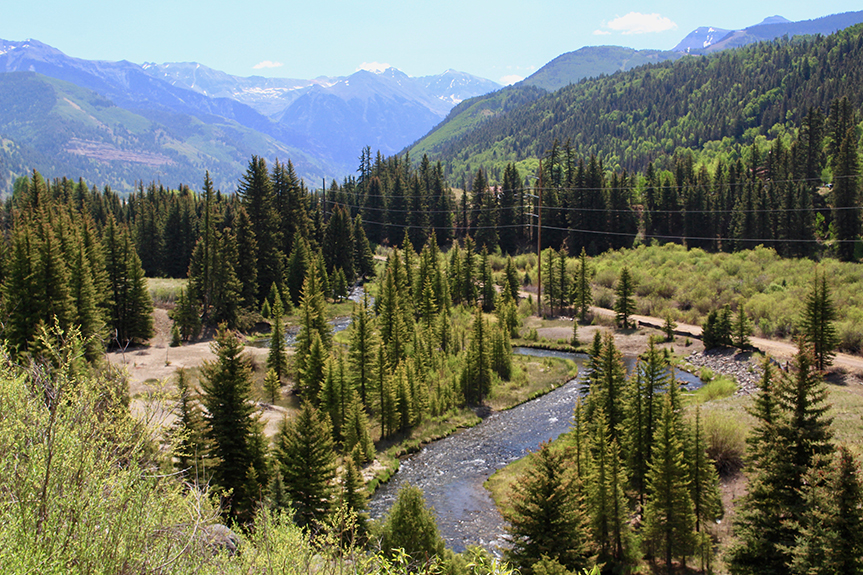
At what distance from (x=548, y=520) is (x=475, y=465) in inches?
Answer: 577

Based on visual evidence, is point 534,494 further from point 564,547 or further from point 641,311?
point 641,311

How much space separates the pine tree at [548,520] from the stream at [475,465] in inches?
238

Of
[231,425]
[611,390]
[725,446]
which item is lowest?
[725,446]

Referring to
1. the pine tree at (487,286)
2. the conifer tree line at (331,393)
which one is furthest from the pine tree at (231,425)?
the pine tree at (487,286)

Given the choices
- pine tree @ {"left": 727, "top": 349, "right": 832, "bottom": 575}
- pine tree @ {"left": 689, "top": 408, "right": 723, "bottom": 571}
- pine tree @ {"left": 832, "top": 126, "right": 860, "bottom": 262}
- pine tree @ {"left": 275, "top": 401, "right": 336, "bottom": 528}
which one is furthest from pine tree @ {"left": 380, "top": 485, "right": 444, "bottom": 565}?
pine tree @ {"left": 832, "top": 126, "right": 860, "bottom": 262}

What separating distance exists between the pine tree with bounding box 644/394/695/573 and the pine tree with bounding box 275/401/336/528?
12.9 metres

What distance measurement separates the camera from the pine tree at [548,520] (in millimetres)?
19766

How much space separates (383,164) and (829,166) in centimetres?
9777

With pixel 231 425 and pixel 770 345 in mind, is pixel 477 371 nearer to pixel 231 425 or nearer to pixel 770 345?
pixel 231 425

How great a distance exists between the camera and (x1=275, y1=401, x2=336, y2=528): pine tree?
23.6 meters

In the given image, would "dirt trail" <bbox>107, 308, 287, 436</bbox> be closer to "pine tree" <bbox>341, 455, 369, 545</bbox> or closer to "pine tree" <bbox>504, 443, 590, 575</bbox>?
"pine tree" <bbox>341, 455, 369, 545</bbox>

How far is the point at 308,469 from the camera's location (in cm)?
2409

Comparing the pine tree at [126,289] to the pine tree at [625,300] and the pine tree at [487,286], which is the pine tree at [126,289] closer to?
the pine tree at [487,286]

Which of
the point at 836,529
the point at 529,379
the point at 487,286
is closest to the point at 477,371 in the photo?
the point at 529,379
